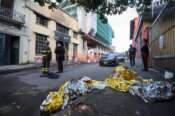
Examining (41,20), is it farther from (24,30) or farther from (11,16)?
(11,16)

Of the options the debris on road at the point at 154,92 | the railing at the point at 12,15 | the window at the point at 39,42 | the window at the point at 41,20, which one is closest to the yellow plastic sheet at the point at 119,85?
the debris on road at the point at 154,92

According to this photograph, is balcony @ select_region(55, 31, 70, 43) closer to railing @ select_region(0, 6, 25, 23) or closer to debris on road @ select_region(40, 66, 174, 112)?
railing @ select_region(0, 6, 25, 23)

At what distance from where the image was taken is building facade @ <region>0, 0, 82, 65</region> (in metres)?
21.1

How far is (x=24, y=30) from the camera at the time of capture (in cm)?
2328

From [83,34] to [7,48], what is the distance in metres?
19.4

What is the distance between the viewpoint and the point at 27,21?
23.7 m

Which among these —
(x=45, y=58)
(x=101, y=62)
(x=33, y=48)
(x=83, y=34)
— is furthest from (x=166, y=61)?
(x=83, y=34)

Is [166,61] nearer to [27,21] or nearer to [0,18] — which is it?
[0,18]

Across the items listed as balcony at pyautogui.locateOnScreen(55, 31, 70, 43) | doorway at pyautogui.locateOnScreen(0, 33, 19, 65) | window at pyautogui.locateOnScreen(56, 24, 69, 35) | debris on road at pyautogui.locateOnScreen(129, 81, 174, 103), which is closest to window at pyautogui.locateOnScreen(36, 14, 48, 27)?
balcony at pyautogui.locateOnScreen(55, 31, 70, 43)

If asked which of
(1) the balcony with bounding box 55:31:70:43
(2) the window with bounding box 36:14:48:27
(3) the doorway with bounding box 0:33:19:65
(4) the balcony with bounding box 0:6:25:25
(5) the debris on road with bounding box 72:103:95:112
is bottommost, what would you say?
(5) the debris on road with bounding box 72:103:95:112

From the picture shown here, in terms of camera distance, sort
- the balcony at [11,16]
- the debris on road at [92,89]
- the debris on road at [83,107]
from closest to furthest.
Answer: the debris on road at [83,107]
the debris on road at [92,89]
the balcony at [11,16]

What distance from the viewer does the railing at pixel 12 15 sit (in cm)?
2065

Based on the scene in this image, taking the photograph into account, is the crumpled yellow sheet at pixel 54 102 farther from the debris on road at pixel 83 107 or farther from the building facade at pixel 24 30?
the building facade at pixel 24 30

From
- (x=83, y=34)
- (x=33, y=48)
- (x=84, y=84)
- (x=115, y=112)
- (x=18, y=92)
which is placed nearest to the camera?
(x=115, y=112)
